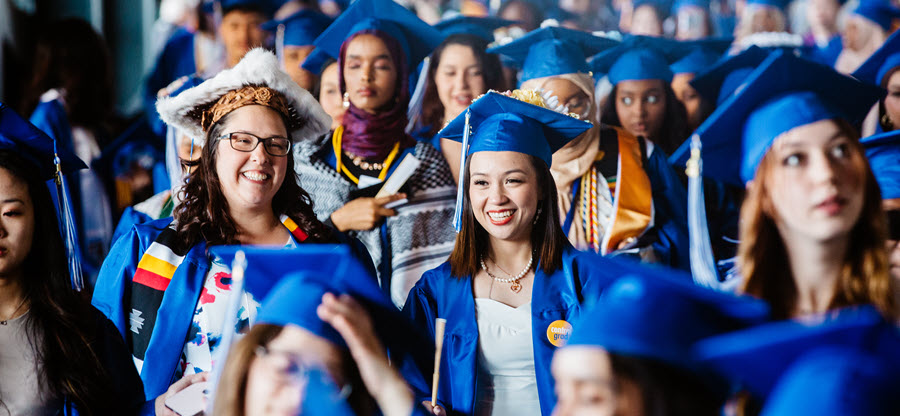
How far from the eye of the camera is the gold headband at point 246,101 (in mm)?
2457

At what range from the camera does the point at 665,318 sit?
1351 millimetres

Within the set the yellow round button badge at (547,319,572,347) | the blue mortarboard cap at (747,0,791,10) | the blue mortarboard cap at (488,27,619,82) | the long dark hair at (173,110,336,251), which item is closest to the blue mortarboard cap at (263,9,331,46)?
the blue mortarboard cap at (488,27,619,82)

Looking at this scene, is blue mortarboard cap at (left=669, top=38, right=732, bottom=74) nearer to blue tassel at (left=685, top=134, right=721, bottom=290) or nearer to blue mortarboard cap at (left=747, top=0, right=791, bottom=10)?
blue mortarboard cap at (left=747, top=0, right=791, bottom=10)

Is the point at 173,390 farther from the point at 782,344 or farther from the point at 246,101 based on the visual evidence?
the point at 782,344

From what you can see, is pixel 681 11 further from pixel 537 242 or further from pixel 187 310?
pixel 187 310

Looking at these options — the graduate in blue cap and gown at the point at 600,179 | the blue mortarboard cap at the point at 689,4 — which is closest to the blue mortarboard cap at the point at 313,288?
the graduate in blue cap and gown at the point at 600,179

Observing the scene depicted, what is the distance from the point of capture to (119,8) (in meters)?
6.72

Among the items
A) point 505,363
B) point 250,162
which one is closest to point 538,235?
point 505,363

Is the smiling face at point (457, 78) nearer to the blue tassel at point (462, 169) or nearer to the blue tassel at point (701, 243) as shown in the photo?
the blue tassel at point (462, 169)

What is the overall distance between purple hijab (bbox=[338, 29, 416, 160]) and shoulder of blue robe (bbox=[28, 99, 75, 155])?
5.56ft

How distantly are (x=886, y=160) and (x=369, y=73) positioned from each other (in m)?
2.19

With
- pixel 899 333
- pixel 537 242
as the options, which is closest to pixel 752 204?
pixel 899 333

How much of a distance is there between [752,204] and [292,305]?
107cm

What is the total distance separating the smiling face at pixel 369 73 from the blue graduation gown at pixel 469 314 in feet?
4.51
